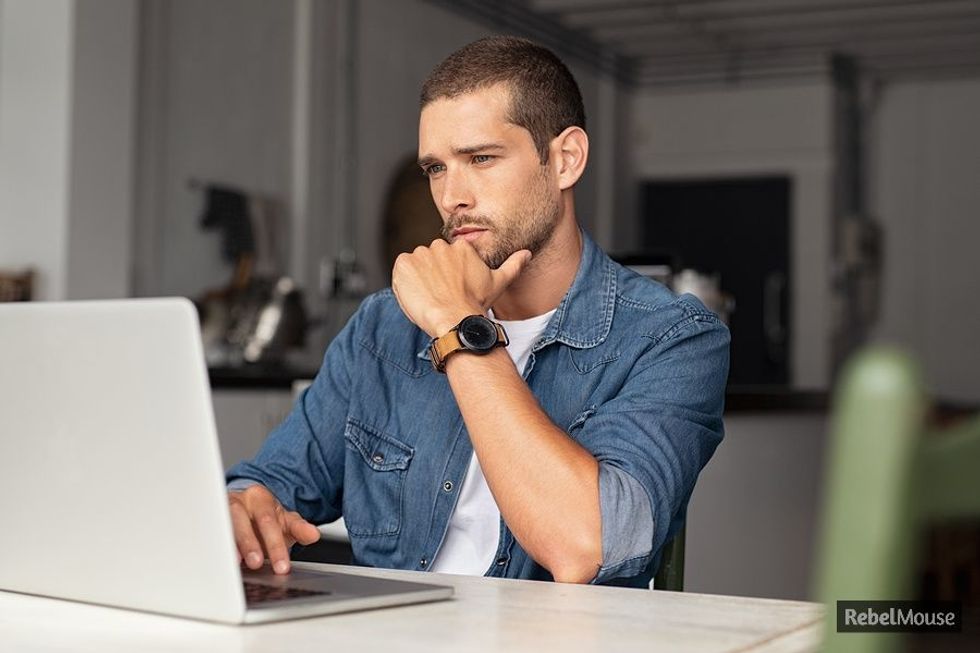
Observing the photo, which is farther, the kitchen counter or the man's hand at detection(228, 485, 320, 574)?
the kitchen counter

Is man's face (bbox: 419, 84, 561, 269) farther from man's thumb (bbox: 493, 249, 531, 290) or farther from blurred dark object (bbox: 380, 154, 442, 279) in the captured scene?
blurred dark object (bbox: 380, 154, 442, 279)

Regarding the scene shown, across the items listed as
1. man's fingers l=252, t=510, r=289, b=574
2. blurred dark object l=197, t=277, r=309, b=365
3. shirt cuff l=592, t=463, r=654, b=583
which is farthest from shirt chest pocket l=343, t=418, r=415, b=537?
blurred dark object l=197, t=277, r=309, b=365

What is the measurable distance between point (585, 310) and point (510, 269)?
0.11 m

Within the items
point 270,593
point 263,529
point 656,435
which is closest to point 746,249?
point 656,435

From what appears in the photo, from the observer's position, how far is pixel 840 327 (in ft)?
27.8

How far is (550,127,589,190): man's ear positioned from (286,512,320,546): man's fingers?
23.5 inches

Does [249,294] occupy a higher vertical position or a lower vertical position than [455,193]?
lower

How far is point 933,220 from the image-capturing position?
343 inches

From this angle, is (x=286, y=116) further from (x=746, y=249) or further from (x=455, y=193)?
(x=455, y=193)

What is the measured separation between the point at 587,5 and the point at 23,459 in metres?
6.44

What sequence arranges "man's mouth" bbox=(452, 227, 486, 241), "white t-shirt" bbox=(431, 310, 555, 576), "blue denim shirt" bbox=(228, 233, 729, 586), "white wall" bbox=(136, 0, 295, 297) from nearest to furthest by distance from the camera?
1. "blue denim shirt" bbox=(228, 233, 729, 586)
2. "white t-shirt" bbox=(431, 310, 555, 576)
3. "man's mouth" bbox=(452, 227, 486, 241)
4. "white wall" bbox=(136, 0, 295, 297)

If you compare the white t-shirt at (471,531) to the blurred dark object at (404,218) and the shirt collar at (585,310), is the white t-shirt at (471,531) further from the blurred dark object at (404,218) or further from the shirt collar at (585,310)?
the blurred dark object at (404,218)

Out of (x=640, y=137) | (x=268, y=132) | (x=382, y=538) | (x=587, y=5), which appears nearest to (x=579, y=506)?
(x=382, y=538)

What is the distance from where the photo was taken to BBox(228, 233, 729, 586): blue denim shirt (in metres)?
1.45
